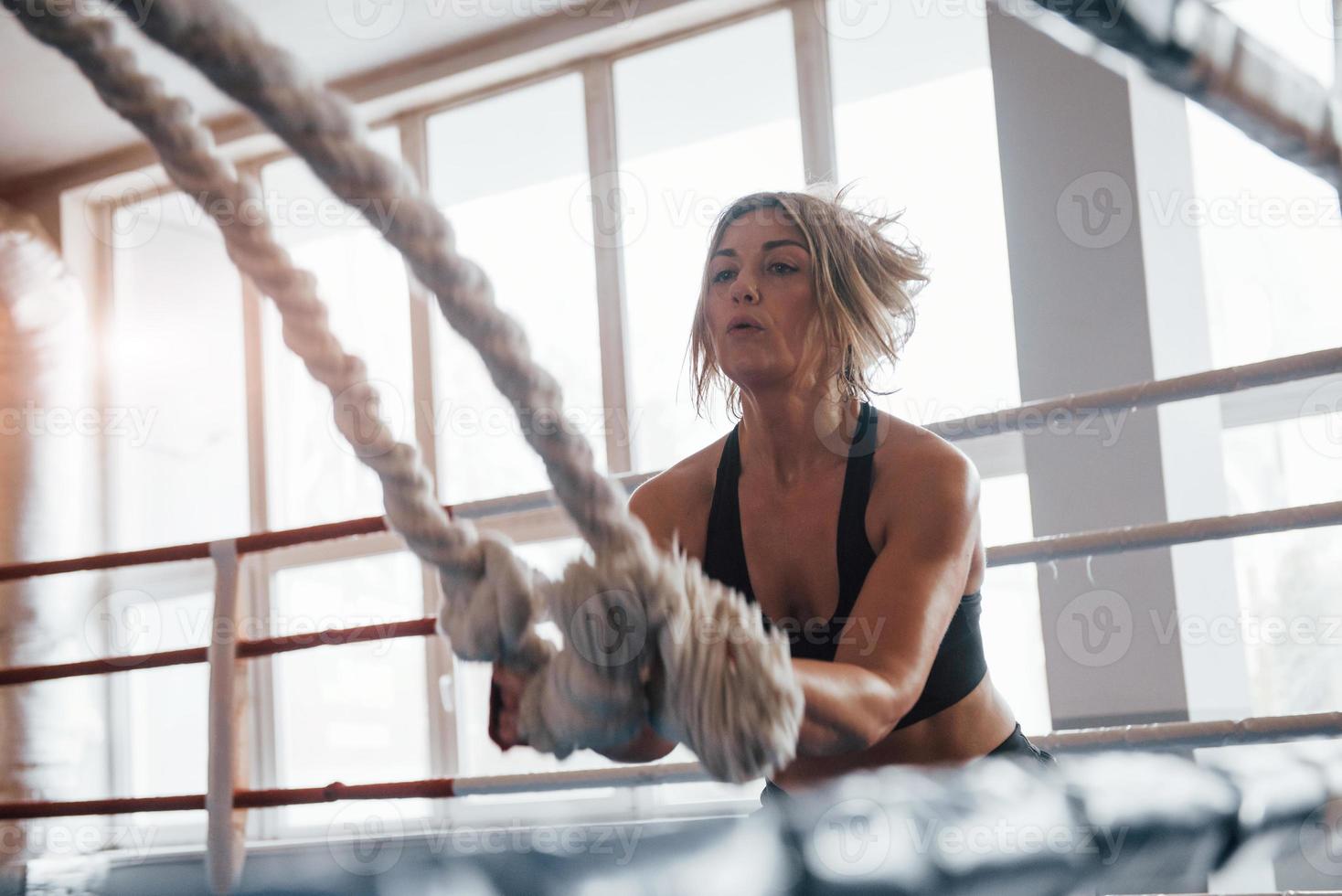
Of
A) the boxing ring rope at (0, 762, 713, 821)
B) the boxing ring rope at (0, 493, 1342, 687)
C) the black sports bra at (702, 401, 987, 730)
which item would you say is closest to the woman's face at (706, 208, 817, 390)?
the black sports bra at (702, 401, 987, 730)

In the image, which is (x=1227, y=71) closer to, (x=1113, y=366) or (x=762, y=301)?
(x=762, y=301)

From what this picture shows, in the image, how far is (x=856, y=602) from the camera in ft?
3.43

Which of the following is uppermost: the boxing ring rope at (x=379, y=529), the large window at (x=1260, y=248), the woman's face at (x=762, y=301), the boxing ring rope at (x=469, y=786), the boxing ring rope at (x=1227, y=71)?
the large window at (x=1260, y=248)

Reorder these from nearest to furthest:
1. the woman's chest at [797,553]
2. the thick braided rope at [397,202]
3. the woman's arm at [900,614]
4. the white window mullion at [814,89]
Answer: the thick braided rope at [397,202] → the woman's arm at [900,614] → the woman's chest at [797,553] → the white window mullion at [814,89]

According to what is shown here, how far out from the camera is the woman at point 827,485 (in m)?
1.03

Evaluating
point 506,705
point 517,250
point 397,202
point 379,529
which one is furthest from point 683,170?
point 397,202

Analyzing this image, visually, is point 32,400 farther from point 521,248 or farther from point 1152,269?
point 1152,269

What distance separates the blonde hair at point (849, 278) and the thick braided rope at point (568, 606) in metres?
0.75

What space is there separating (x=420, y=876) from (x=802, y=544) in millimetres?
845

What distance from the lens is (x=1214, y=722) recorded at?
4.25 ft

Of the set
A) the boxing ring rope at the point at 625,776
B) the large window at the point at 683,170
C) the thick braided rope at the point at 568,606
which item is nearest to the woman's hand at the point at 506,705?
the thick braided rope at the point at 568,606

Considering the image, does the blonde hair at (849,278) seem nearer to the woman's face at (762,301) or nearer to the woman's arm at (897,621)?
the woman's face at (762,301)

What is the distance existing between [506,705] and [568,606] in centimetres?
14

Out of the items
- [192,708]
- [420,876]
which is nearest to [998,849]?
[420,876]
